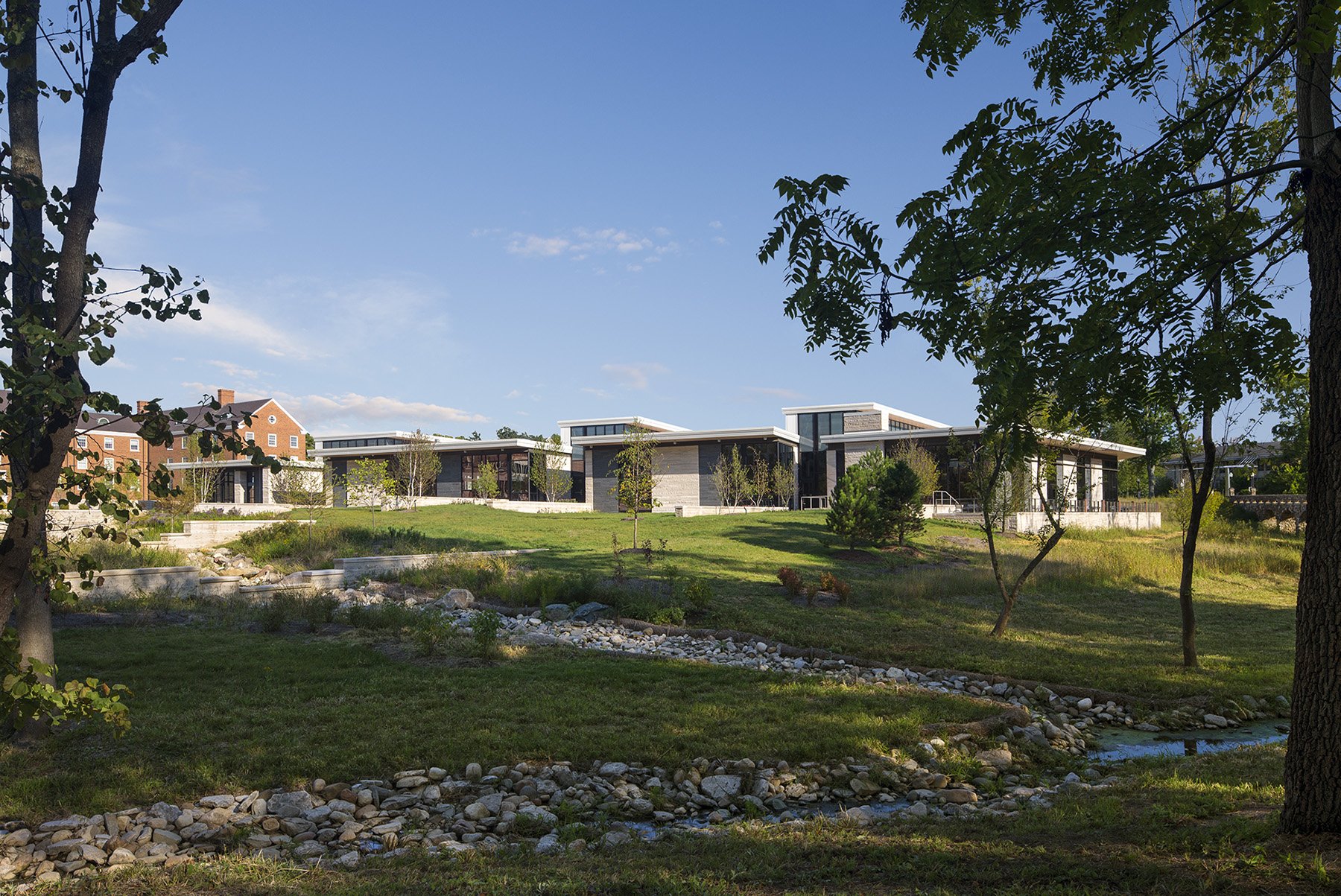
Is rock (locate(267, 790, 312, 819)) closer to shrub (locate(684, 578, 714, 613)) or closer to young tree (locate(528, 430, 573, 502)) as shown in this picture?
shrub (locate(684, 578, 714, 613))

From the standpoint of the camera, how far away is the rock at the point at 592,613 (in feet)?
46.1

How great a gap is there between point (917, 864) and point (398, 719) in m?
5.05

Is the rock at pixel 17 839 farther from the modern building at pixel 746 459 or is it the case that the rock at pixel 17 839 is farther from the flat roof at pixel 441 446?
the flat roof at pixel 441 446

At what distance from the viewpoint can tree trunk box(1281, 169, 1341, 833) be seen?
4.05 m

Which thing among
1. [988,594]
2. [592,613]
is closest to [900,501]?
[988,594]

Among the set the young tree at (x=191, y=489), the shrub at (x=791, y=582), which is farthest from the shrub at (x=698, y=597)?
the young tree at (x=191, y=489)

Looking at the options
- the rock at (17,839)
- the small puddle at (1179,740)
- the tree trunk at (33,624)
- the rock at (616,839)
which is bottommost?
the small puddle at (1179,740)

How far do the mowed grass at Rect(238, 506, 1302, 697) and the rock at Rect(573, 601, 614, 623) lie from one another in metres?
1.82

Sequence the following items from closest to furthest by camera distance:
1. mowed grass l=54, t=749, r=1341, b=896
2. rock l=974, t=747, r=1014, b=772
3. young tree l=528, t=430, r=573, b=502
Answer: mowed grass l=54, t=749, r=1341, b=896
rock l=974, t=747, r=1014, b=772
young tree l=528, t=430, r=573, b=502

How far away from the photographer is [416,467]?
161ft

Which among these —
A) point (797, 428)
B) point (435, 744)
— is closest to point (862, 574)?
point (435, 744)

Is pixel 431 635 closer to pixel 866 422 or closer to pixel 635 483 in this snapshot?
pixel 635 483

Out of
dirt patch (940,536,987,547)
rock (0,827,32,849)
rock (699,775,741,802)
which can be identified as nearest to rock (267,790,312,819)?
rock (0,827,32,849)

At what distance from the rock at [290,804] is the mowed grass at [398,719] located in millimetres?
314
